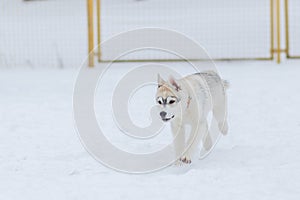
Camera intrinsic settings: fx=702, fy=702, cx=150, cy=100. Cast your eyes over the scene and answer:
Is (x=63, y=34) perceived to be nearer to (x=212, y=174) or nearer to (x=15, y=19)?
(x=15, y=19)

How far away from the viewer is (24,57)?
45.4ft

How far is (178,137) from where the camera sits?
5.37 m

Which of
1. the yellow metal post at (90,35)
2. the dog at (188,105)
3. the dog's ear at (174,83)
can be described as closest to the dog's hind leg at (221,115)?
the dog at (188,105)

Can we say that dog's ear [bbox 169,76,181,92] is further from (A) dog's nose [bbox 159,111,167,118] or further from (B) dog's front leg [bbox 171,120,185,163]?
(B) dog's front leg [bbox 171,120,185,163]

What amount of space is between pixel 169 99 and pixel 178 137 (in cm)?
48

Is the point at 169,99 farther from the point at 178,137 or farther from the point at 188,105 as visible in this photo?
the point at 178,137

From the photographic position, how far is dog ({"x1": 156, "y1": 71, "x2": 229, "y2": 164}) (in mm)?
5035

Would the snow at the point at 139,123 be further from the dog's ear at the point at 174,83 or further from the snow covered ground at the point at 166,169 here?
the dog's ear at the point at 174,83

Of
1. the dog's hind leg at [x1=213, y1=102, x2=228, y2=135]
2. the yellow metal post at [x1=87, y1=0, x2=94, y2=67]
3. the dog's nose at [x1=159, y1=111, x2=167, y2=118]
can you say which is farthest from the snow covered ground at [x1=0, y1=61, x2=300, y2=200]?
the yellow metal post at [x1=87, y1=0, x2=94, y2=67]

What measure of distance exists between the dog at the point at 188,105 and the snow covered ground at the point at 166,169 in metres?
0.17

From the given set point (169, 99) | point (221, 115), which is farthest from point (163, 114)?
point (221, 115)

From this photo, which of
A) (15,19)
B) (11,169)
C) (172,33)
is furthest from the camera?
(15,19)

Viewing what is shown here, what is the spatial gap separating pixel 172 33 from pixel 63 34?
3.20 metres

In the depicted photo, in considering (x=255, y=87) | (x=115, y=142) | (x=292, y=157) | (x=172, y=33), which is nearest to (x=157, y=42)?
(x=172, y=33)
